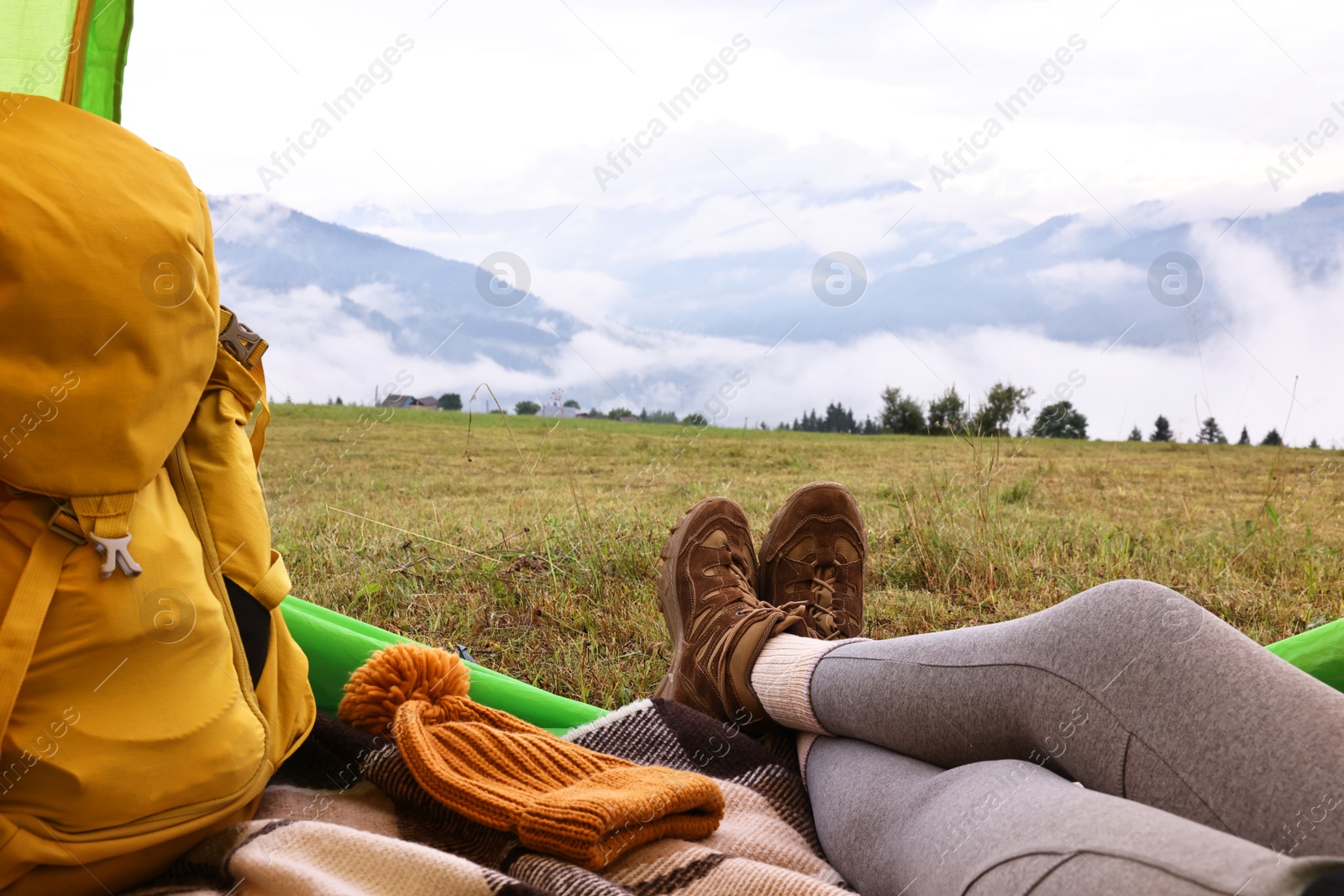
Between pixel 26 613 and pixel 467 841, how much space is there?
0.53m

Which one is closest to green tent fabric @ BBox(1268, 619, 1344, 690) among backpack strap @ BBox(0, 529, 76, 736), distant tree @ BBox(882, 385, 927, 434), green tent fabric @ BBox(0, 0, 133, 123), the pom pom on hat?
the pom pom on hat

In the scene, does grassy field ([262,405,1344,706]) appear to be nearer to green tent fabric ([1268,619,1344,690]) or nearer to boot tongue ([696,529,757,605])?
boot tongue ([696,529,757,605])

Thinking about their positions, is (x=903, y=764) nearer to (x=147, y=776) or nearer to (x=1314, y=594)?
(x=147, y=776)

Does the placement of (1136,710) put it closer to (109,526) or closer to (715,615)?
(715,615)

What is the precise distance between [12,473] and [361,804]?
0.60m

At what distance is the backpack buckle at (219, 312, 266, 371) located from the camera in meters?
1.03

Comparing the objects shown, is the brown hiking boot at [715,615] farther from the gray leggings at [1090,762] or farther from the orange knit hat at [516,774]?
the orange knit hat at [516,774]

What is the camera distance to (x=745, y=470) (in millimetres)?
5746

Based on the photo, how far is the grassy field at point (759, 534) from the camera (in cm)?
230

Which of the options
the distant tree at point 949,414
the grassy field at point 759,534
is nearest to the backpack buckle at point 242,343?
the grassy field at point 759,534

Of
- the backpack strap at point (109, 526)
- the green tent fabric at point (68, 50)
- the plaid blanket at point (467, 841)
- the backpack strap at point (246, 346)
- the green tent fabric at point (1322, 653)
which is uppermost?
the green tent fabric at point (68, 50)

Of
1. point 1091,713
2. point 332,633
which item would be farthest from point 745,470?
point 1091,713

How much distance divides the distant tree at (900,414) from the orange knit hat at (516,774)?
8.86 meters

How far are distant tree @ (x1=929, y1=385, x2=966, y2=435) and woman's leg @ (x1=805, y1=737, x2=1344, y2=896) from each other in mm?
2022
